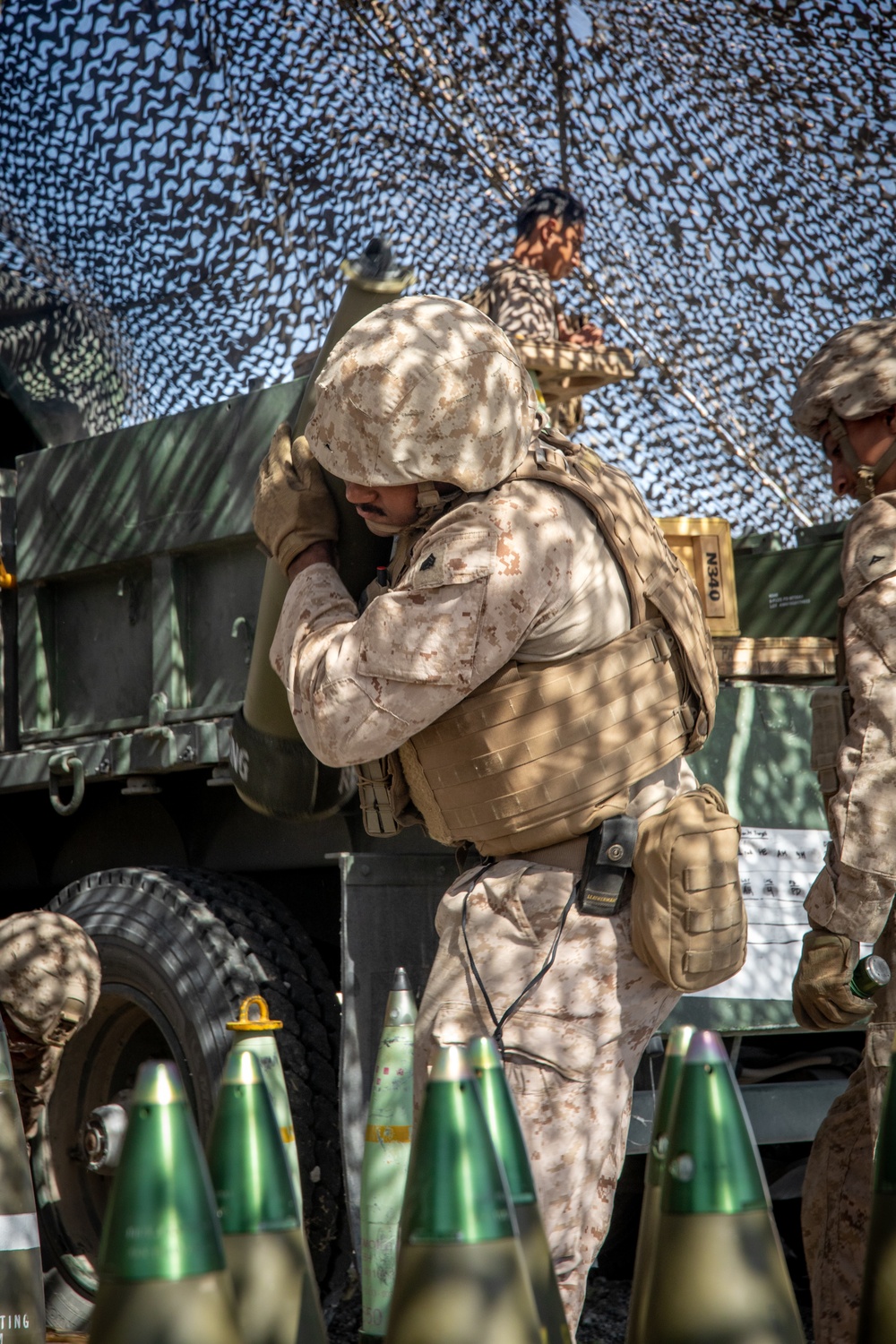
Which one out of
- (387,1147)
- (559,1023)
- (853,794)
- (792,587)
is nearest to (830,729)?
(853,794)

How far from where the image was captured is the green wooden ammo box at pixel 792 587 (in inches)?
200

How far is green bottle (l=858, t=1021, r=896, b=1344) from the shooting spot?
3.80 ft

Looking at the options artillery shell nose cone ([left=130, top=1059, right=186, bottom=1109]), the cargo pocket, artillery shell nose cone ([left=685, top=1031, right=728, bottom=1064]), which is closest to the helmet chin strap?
the cargo pocket

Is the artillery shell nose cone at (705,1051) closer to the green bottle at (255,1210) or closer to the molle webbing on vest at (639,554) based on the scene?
the green bottle at (255,1210)

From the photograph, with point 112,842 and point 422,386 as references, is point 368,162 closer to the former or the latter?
point 112,842

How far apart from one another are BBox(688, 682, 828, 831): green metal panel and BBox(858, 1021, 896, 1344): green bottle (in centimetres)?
207

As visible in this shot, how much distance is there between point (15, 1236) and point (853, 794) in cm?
141

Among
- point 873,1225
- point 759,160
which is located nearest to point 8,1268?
point 873,1225

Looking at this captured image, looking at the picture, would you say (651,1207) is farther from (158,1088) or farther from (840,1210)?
(840,1210)

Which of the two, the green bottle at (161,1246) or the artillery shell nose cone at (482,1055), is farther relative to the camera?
the artillery shell nose cone at (482,1055)

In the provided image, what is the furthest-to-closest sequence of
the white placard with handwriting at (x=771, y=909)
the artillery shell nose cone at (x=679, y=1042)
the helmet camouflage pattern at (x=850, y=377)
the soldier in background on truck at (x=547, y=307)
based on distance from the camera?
the soldier in background on truck at (x=547, y=307) → the white placard with handwriting at (x=771, y=909) → the helmet camouflage pattern at (x=850, y=377) → the artillery shell nose cone at (x=679, y=1042)

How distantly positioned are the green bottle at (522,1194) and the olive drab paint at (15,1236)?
587 mm

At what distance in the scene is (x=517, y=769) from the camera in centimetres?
→ 222

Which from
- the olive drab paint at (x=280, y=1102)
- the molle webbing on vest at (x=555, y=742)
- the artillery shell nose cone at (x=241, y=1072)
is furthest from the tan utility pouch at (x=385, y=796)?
the artillery shell nose cone at (x=241, y=1072)
